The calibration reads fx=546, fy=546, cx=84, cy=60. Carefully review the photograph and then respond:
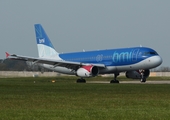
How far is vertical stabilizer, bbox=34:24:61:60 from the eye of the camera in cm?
7119

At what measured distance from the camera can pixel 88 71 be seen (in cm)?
5812

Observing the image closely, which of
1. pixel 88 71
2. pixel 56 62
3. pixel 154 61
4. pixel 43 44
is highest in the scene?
pixel 43 44

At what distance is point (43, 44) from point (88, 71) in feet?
50.0

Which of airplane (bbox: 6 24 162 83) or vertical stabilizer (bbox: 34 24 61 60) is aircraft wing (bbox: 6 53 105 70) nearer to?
airplane (bbox: 6 24 162 83)

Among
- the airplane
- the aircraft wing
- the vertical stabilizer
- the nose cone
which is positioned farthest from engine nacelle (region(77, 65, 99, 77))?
the vertical stabilizer

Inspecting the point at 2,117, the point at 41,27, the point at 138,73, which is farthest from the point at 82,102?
the point at 41,27

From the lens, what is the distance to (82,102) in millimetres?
24438

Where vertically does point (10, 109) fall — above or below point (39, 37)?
below

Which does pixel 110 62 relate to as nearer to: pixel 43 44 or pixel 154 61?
pixel 154 61

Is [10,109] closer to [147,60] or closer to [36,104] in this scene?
[36,104]

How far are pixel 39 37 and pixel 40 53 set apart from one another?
2.12 m

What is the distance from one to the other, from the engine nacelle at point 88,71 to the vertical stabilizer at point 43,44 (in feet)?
40.7

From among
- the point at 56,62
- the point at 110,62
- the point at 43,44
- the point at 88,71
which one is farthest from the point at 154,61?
the point at 43,44

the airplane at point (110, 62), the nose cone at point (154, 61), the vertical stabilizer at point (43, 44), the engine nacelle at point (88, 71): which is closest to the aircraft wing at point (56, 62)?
the airplane at point (110, 62)
